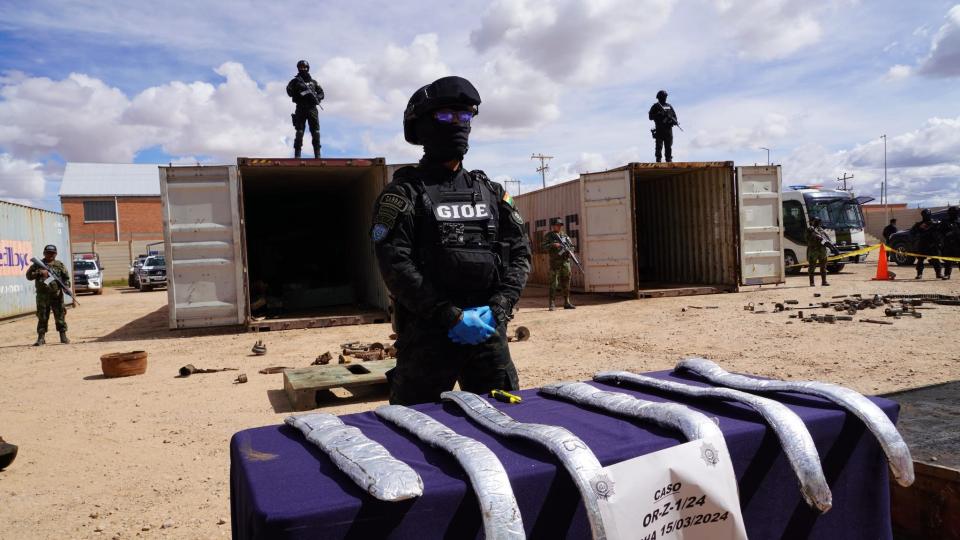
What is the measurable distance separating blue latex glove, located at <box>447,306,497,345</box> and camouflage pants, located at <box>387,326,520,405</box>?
69 millimetres

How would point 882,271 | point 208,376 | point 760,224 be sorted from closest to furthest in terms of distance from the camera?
point 208,376 → point 760,224 → point 882,271

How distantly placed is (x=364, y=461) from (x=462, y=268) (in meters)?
1.47

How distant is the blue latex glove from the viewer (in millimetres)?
2570

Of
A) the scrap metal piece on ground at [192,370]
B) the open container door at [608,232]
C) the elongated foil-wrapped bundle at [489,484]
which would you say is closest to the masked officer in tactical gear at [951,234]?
the open container door at [608,232]

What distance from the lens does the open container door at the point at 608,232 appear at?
12133 millimetres

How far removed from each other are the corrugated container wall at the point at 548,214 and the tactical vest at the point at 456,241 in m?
8.66

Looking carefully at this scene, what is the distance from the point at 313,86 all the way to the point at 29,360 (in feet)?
18.9

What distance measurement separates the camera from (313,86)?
10.8 m

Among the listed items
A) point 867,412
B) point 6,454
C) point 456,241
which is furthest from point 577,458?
point 6,454

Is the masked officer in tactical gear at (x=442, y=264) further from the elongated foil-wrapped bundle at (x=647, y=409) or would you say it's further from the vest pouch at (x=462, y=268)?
the elongated foil-wrapped bundle at (x=647, y=409)

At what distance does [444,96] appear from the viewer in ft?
8.79

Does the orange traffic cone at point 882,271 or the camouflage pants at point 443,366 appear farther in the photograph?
the orange traffic cone at point 882,271

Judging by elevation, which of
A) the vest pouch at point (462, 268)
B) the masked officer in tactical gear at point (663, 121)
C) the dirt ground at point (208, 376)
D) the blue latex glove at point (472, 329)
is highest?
the masked officer in tactical gear at point (663, 121)

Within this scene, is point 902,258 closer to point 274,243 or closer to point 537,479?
point 274,243
